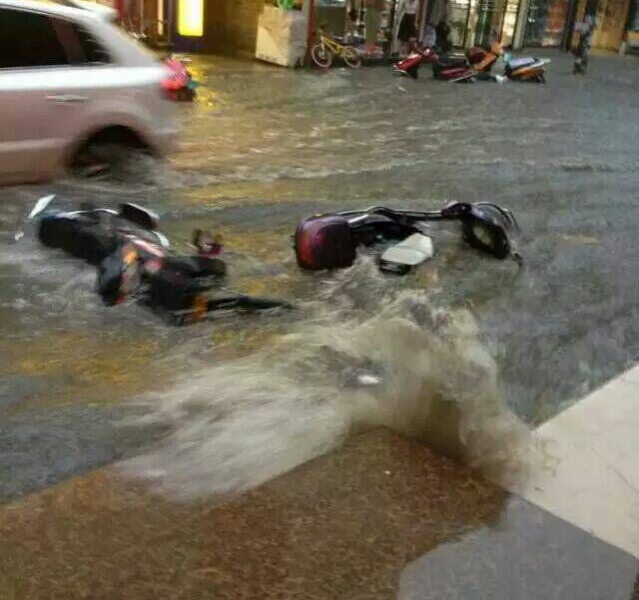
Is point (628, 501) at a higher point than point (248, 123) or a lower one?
higher

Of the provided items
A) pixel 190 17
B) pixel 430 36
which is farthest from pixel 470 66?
pixel 190 17

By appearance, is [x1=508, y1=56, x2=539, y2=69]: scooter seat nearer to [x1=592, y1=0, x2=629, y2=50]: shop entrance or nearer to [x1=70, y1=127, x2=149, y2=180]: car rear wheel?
[x1=70, y1=127, x2=149, y2=180]: car rear wheel

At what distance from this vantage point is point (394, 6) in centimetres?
2258

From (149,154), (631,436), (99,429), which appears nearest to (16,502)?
(99,429)

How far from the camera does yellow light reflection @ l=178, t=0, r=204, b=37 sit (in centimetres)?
2070

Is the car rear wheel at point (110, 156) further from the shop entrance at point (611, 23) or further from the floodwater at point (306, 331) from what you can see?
the shop entrance at point (611, 23)

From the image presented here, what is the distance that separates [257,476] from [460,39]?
25584 mm

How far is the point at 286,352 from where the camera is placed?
5.01 metres

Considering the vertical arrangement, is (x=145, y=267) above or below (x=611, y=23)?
above

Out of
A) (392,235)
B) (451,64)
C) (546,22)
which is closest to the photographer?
(392,235)

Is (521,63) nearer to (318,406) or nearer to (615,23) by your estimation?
(615,23)

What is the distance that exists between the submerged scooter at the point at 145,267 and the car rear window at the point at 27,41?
1573mm

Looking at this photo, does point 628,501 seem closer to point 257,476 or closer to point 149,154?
point 257,476

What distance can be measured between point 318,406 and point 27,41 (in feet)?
15.0
